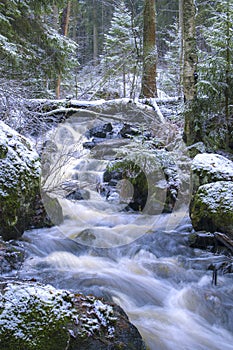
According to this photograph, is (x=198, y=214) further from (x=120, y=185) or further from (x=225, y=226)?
(x=120, y=185)

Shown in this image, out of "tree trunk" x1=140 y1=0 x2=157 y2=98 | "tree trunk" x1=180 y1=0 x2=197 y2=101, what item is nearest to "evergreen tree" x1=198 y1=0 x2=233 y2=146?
"tree trunk" x1=180 y1=0 x2=197 y2=101

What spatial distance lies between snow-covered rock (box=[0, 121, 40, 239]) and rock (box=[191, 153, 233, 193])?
3.27m

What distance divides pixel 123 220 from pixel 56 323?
4.73m

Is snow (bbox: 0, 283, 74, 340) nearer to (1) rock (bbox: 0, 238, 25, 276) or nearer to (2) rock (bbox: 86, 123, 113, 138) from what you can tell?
(1) rock (bbox: 0, 238, 25, 276)

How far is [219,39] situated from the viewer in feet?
24.7

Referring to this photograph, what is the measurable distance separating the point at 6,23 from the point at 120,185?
559 centimetres

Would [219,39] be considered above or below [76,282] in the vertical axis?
above

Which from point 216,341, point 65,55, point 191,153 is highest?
point 65,55

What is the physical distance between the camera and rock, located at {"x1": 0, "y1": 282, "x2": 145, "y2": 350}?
2.34 meters

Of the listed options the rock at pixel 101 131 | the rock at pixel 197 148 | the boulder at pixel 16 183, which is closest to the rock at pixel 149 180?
the rock at pixel 197 148

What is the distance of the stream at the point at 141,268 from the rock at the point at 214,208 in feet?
1.49

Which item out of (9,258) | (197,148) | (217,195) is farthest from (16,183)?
(197,148)

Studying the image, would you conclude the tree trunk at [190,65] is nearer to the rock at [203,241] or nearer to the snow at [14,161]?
the rock at [203,241]

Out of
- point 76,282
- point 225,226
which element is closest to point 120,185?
point 225,226
